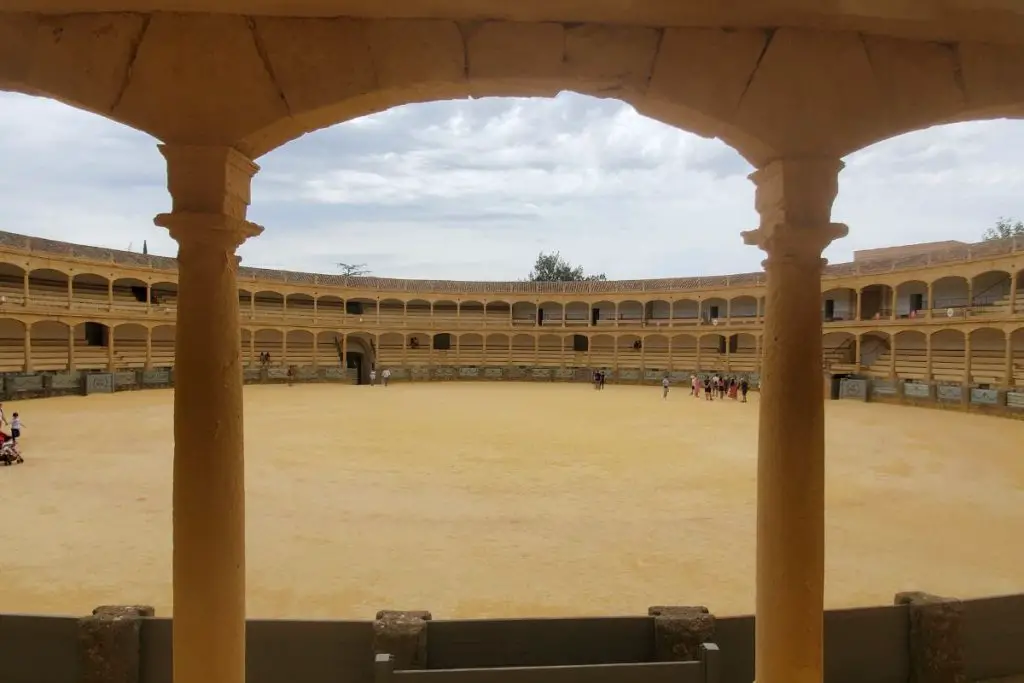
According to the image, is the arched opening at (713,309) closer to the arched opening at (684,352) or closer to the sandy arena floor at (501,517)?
the arched opening at (684,352)

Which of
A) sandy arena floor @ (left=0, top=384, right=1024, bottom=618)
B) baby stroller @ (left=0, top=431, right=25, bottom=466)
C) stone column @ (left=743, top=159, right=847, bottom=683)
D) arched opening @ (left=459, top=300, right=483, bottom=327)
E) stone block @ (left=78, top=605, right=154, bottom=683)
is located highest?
arched opening @ (left=459, top=300, right=483, bottom=327)

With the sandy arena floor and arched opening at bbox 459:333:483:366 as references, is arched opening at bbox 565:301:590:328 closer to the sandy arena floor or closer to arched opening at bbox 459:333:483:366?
arched opening at bbox 459:333:483:366

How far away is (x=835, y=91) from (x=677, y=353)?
3826 centimetres

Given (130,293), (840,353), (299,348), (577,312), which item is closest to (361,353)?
(299,348)

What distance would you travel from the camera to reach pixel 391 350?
39.7 m

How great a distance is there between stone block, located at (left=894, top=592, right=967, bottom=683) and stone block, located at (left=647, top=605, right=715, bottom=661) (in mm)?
1517

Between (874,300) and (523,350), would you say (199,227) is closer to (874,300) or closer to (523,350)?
(874,300)

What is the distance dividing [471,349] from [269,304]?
1395cm

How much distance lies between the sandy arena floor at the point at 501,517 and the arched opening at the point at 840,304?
17.0 meters

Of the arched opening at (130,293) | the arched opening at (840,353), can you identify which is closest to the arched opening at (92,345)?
the arched opening at (130,293)

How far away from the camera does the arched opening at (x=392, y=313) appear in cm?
3916

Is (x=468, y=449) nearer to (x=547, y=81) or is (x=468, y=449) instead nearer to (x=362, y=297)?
(x=547, y=81)

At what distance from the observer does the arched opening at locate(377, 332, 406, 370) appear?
1532 inches

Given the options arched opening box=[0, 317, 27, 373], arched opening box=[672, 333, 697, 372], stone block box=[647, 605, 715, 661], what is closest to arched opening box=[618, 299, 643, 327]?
arched opening box=[672, 333, 697, 372]
